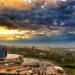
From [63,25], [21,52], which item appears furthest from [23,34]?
[63,25]

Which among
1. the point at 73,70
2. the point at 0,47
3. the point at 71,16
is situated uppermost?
the point at 71,16

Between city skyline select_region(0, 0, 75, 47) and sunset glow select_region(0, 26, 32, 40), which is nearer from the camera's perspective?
city skyline select_region(0, 0, 75, 47)

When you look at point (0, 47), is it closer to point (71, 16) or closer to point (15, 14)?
point (15, 14)

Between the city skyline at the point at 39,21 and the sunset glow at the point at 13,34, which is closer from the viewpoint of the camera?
the city skyline at the point at 39,21

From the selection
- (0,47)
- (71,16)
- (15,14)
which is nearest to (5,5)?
(15,14)

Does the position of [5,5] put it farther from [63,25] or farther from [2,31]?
[63,25]

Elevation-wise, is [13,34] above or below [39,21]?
below

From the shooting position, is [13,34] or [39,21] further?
[13,34]

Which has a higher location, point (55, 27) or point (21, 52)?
point (55, 27)

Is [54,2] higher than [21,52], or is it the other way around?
[54,2]
